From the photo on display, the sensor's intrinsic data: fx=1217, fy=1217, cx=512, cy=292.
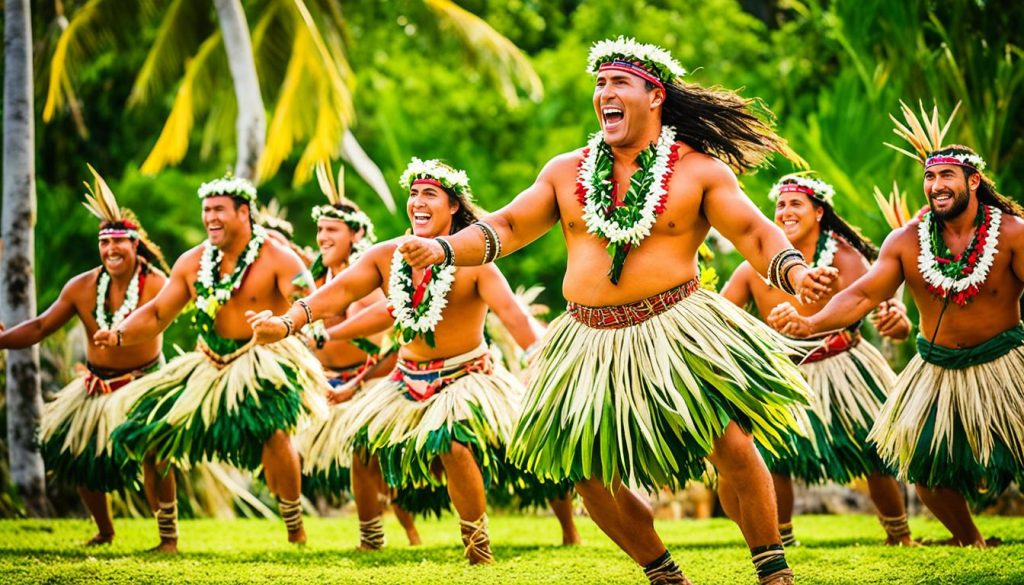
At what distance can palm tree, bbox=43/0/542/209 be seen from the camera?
39.2 ft

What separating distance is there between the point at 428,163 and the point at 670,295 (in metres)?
1.72

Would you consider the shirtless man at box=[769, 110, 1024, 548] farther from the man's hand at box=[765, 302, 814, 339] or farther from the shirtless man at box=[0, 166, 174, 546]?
the shirtless man at box=[0, 166, 174, 546]

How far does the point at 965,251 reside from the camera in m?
4.40

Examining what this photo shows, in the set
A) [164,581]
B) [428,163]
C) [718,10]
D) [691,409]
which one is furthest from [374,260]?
[718,10]

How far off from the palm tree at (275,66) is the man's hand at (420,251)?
7474 mm

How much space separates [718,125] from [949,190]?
1139mm

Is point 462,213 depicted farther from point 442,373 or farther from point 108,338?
point 108,338

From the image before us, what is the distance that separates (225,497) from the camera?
327 inches

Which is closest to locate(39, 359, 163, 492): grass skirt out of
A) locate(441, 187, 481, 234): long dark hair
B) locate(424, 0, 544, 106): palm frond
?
locate(441, 187, 481, 234): long dark hair

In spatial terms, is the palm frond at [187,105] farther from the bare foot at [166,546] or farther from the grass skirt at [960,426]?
the grass skirt at [960,426]

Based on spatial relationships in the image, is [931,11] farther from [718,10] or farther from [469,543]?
[718,10]

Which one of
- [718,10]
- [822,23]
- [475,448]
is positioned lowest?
[475,448]

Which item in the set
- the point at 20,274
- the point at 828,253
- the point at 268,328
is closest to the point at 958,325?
the point at 828,253

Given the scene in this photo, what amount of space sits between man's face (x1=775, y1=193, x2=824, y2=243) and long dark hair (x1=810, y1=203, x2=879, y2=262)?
80mm
